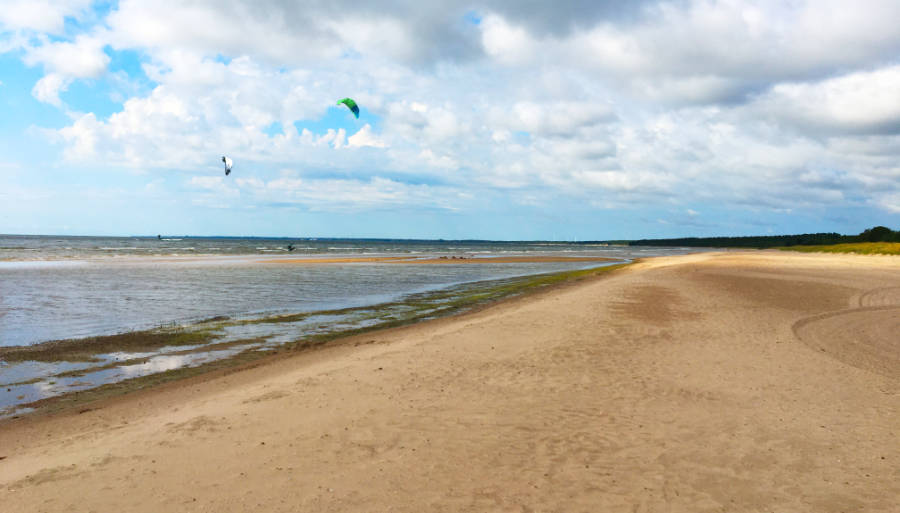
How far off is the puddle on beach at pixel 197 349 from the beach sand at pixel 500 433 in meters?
1.89

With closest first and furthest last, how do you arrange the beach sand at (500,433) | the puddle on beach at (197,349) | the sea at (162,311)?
the beach sand at (500,433), the puddle on beach at (197,349), the sea at (162,311)

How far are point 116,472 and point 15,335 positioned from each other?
13488mm

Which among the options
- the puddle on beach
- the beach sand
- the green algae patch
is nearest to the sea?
the puddle on beach

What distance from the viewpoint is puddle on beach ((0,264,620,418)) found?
10773 millimetres

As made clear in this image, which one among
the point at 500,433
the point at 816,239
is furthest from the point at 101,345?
the point at 816,239

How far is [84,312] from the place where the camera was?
20.4 m

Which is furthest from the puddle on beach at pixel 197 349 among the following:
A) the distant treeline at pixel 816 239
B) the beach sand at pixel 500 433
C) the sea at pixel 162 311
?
the distant treeline at pixel 816 239

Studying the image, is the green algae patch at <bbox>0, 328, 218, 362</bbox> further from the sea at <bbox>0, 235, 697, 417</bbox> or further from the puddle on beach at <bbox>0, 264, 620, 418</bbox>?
the sea at <bbox>0, 235, 697, 417</bbox>

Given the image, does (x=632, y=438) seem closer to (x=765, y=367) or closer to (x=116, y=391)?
(x=765, y=367)

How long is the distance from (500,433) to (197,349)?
10.4 meters

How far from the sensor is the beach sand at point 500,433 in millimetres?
5434

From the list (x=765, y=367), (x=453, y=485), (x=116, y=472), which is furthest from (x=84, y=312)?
(x=765, y=367)

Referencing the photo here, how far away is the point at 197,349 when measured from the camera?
559 inches

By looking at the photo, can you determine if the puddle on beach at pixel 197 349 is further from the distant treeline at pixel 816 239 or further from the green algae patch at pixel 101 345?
the distant treeline at pixel 816 239
